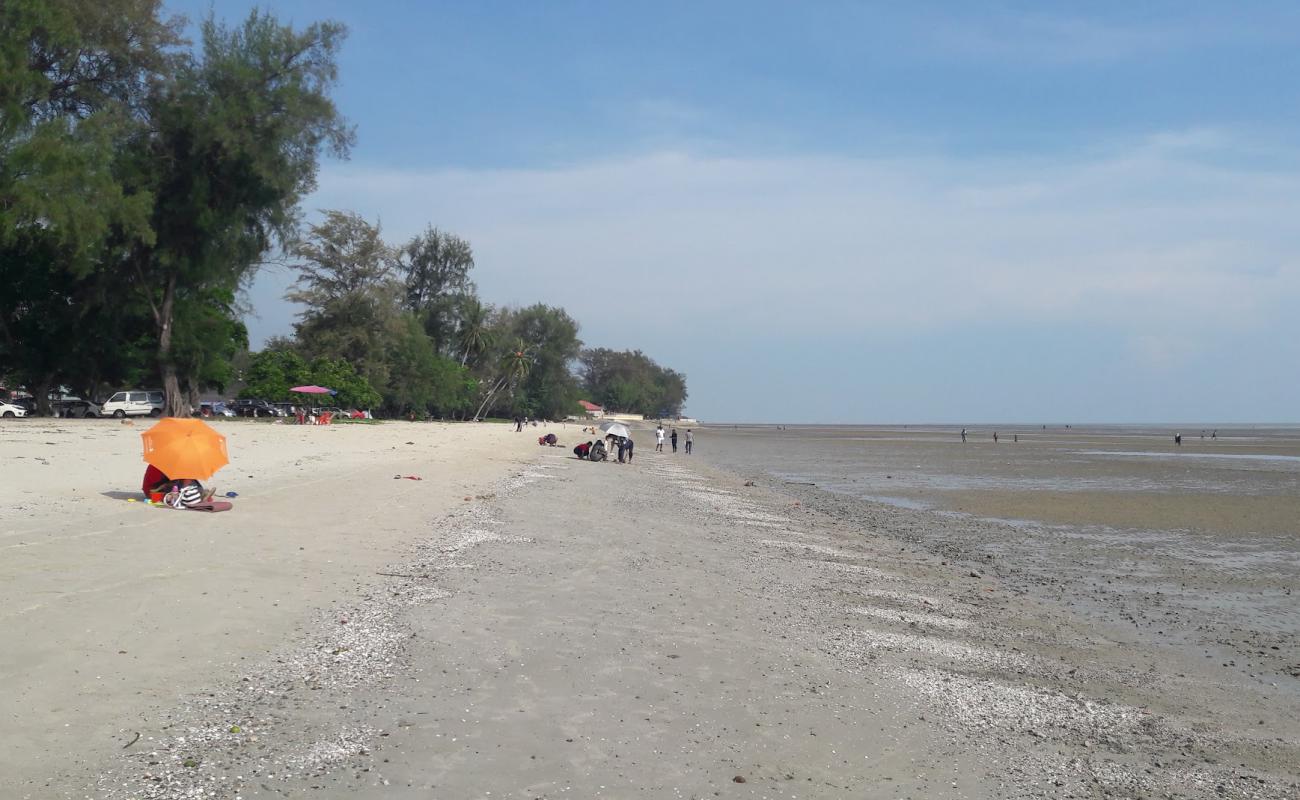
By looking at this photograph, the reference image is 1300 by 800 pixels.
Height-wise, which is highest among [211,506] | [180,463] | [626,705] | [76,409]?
[76,409]

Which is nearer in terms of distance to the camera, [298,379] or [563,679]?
[563,679]

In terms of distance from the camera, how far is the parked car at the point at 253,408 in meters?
58.7

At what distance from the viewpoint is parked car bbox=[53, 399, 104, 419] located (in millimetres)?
42219

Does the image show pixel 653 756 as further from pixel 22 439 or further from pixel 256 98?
pixel 256 98

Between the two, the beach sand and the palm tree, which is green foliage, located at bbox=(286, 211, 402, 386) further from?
the beach sand

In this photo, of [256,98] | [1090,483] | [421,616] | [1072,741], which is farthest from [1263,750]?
[256,98]

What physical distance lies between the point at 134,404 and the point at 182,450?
→ 35.0m

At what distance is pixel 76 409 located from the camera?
44.4 meters

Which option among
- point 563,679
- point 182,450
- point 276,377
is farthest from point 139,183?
point 563,679

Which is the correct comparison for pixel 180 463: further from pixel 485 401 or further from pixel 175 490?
pixel 485 401

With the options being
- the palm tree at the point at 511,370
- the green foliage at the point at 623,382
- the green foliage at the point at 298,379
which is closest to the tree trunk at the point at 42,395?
the green foliage at the point at 298,379

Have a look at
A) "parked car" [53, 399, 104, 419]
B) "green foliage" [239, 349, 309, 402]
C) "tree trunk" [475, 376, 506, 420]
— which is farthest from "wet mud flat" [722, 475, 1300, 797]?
"tree trunk" [475, 376, 506, 420]

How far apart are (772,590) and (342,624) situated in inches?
183

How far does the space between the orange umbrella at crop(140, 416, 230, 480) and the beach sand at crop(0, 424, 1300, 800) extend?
2.42 feet
